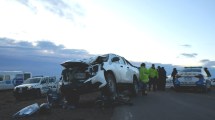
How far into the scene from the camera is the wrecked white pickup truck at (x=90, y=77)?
13609 mm

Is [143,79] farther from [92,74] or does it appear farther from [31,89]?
[31,89]

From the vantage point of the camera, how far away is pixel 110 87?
14.5m

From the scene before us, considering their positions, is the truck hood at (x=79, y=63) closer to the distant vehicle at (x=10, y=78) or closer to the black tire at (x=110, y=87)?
the black tire at (x=110, y=87)

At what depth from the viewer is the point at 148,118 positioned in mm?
10367

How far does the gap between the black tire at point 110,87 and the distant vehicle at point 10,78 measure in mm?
23722

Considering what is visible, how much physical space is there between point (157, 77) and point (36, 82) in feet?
29.5

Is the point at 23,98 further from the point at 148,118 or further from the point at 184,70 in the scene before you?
the point at 148,118

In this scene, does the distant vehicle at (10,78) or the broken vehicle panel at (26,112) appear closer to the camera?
the broken vehicle panel at (26,112)

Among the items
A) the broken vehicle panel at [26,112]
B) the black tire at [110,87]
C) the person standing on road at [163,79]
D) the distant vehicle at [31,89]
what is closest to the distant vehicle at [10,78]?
the distant vehicle at [31,89]

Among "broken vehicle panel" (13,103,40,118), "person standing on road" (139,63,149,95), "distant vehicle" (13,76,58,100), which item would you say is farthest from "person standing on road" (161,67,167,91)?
"broken vehicle panel" (13,103,40,118)

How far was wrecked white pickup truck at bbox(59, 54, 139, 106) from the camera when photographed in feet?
44.7

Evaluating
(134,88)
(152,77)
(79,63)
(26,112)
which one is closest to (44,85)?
(152,77)

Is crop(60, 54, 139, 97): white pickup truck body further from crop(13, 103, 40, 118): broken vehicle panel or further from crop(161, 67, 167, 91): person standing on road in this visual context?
crop(161, 67, 167, 91): person standing on road

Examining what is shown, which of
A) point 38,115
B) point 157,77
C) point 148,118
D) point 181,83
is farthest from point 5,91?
point 148,118
